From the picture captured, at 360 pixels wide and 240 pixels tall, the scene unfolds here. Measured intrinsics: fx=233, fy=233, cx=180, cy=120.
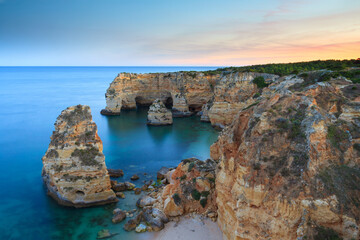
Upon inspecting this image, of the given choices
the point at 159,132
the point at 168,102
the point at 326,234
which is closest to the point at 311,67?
the point at 159,132

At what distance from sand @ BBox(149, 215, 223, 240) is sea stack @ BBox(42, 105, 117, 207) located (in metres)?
5.95

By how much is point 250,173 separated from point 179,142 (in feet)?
88.1

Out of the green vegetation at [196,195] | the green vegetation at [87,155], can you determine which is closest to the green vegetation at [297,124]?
the green vegetation at [196,195]

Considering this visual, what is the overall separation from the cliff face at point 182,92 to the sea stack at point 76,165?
28593 millimetres

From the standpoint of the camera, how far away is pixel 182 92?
5400 centimetres

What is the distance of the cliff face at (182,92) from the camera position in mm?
43438

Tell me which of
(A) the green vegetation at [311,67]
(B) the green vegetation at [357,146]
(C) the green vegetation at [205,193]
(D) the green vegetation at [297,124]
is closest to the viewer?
(B) the green vegetation at [357,146]

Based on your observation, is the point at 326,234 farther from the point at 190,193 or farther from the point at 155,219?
the point at 155,219

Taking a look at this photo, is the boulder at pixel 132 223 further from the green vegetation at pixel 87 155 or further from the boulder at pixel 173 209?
the green vegetation at pixel 87 155

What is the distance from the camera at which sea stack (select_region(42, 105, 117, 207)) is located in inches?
727

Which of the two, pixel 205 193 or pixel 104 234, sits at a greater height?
pixel 205 193

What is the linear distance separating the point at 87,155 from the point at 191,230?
993 centimetres

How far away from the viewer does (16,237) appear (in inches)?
637

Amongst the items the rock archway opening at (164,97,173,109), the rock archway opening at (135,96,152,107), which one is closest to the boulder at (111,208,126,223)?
the rock archway opening at (164,97,173,109)
